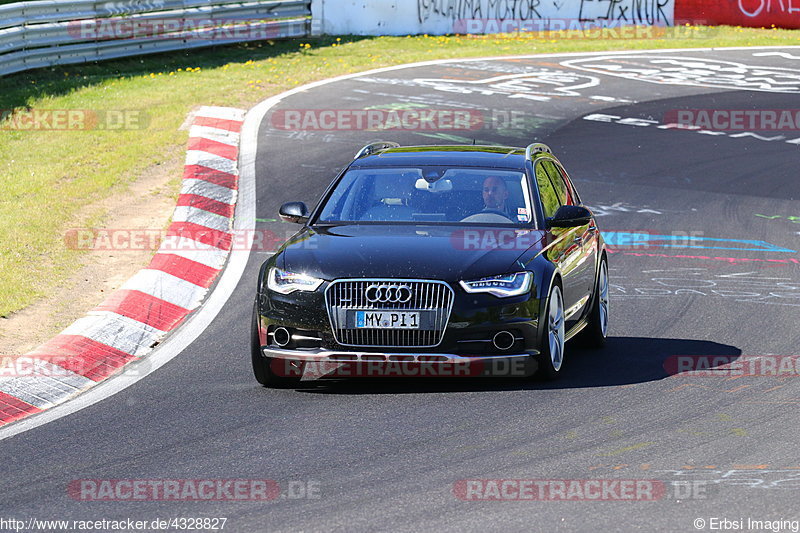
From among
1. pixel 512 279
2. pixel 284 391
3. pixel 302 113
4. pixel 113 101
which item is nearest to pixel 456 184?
pixel 512 279

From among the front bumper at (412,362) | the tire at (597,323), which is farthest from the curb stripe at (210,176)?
the front bumper at (412,362)

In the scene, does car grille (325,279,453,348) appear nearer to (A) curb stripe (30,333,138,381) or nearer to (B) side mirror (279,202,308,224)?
(B) side mirror (279,202,308,224)

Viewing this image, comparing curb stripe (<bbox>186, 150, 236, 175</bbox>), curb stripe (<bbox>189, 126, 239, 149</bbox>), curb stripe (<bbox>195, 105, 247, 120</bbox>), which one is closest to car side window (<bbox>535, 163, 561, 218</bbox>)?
curb stripe (<bbox>186, 150, 236, 175</bbox>)

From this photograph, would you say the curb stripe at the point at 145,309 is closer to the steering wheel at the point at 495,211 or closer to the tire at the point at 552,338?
the steering wheel at the point at 495,211

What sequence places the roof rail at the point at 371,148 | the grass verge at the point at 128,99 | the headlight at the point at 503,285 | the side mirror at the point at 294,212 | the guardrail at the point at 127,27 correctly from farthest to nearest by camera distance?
the guardrail at the point at 127,27 < the grass verge at the point at 128,99 < the roof rail at the point at 371,148 < the side mirror at the point at 294,212 < the headlight at the point at 503,285

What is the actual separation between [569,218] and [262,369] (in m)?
2.48

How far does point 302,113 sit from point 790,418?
14.3 metres

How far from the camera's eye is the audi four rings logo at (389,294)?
27.5ft

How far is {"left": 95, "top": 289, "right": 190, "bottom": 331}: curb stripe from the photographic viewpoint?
10742mm

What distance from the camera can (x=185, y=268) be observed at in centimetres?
1244

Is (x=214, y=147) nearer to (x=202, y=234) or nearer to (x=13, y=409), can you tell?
(x=202, y=234)

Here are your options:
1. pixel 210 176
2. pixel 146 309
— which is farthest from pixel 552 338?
pixel 210 176

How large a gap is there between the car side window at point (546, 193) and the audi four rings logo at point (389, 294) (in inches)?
67.6

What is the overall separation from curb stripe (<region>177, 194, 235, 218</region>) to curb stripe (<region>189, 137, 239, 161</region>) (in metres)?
2.39
